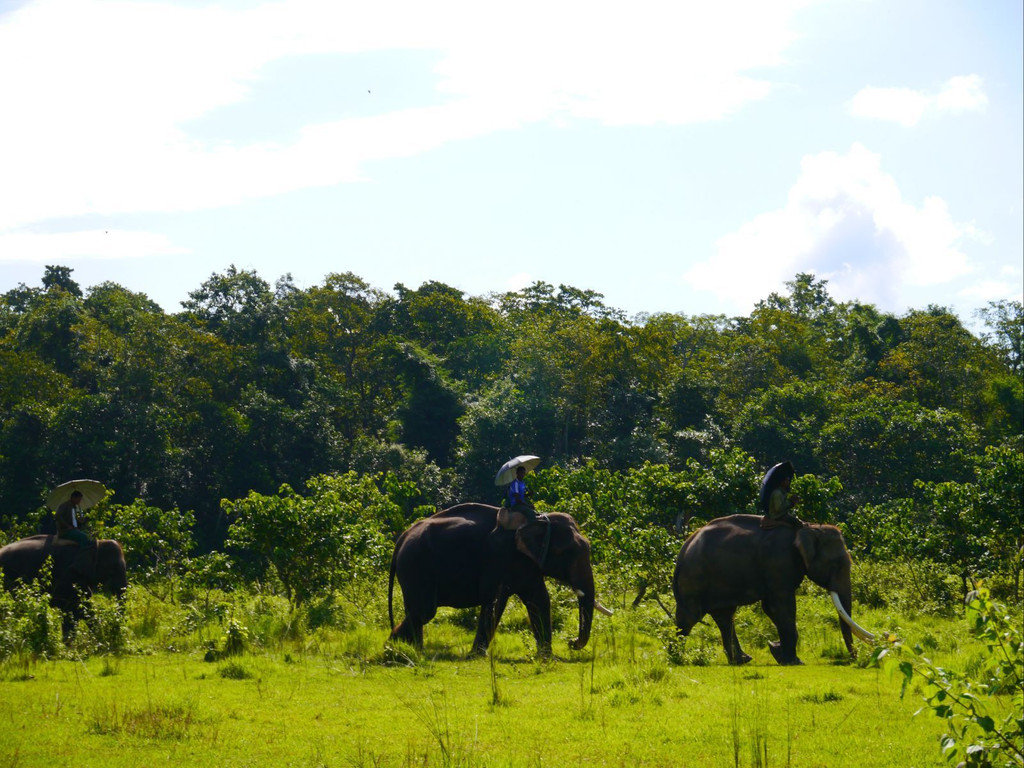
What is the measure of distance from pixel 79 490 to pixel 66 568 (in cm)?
112

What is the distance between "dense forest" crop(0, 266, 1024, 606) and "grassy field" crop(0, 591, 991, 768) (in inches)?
380

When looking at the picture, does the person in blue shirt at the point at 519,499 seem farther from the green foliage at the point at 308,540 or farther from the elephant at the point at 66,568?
the elephant at the point at 66,568

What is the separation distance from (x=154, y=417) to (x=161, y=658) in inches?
920

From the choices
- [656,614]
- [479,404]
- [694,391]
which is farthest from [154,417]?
[656,614]

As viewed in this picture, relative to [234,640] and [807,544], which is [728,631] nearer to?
[807,544]

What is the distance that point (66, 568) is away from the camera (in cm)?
1477

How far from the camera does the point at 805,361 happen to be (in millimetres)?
49062

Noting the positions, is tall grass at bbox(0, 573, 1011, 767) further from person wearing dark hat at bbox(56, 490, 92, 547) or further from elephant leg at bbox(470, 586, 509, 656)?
person wearing dark hat at bbox(56, 490, 92, 547)

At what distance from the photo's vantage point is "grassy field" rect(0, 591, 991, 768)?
8055 millimetres

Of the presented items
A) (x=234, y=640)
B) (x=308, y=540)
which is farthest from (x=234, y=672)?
(x=308, y=540)

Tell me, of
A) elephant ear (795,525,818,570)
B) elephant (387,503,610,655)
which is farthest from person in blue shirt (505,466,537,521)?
elephant ear (795,525,818,570)

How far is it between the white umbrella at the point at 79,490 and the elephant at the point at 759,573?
8560 millimetres

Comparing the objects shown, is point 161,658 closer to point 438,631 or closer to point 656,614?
point 438,631

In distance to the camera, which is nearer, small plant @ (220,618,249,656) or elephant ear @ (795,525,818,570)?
elephant ear @ (795,525,818,570)
